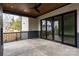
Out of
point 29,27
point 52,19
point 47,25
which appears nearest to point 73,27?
point 52,19

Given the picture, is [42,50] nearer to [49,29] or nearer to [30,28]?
[49,29]

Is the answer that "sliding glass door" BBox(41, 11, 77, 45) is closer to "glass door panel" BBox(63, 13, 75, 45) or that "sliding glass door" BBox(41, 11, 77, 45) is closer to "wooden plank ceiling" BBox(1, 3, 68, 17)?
"glass door panel" BBox(63, 13, 75, 45)

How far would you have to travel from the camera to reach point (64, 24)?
22.0ft

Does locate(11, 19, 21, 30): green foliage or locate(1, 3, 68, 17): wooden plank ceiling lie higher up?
locate(1, 3, 68, 17): wooden plank ceiling

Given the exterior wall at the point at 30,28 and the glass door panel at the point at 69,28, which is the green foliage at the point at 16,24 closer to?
the exterior wall at the point at 30,28

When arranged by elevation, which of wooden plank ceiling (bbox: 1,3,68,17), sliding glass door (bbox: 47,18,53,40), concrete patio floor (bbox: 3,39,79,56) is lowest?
concrete patio floor (bbox: 3,39,79,56)

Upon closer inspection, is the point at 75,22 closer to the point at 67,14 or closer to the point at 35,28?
the point at 67,14

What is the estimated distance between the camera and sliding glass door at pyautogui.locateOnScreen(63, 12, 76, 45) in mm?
5977

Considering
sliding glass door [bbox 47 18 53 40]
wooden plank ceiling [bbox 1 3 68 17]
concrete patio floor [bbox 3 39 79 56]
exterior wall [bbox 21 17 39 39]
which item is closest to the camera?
concrete patio floor [bbox 3 39 79 56]

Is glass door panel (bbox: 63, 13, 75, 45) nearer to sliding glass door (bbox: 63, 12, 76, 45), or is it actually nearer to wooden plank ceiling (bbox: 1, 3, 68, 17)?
sliding glass door (bbox: 63, 12, 76, 45)

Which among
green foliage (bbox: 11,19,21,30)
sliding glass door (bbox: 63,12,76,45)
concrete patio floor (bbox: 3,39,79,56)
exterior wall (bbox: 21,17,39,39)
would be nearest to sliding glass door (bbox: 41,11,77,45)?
sliding glass door (bbox: 63,12,76,45)

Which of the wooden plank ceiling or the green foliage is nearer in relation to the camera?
the wooden plank ceiling

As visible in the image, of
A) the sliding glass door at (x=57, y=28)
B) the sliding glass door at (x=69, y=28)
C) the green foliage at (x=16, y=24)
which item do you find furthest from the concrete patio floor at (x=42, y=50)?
the green foliage at (x=16, y=24)

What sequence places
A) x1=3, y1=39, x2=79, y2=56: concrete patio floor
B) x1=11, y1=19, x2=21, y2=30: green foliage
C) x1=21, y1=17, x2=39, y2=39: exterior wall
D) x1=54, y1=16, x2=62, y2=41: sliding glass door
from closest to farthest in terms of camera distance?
x1=3, y1=39, x2=79, y2=56: concrete patio floor < x1=54, y1=16, x2=62, y2=41: sliding glass door < x1=11, y1=19, x2=21, y2=30: green foliage < x1=21, y1=17, x2=39, y2=39: exterior wall
